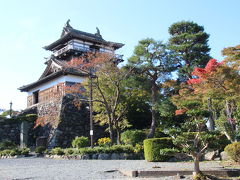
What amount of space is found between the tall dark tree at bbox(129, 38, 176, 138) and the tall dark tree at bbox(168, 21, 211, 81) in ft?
3.28

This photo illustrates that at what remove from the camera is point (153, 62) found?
63.5 feet

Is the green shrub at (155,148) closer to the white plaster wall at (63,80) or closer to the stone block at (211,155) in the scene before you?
the stone block at (211,155)

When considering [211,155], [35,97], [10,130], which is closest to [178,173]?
[211,155]

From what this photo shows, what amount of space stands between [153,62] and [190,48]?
3761mm

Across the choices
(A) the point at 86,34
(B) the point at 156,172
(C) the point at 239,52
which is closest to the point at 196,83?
(C) the point at 239,52

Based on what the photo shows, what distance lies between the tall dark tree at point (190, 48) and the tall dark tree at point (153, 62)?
1.00 metres

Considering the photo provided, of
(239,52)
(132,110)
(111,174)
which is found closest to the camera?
(111,174)

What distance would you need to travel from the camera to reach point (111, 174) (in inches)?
343

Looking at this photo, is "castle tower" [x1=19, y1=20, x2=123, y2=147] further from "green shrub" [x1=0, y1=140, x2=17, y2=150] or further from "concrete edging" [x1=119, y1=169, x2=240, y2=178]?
"concrete edging" [x1=119, y1=169, x2=240, y2=178]

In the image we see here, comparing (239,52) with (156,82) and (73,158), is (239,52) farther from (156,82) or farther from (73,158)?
(73,158)

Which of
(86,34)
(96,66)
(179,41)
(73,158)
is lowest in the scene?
(73,158)

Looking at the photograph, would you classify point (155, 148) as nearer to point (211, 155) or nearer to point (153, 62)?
point (211, 155)

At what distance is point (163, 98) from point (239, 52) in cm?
803

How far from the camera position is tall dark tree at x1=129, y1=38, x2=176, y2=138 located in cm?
1922
